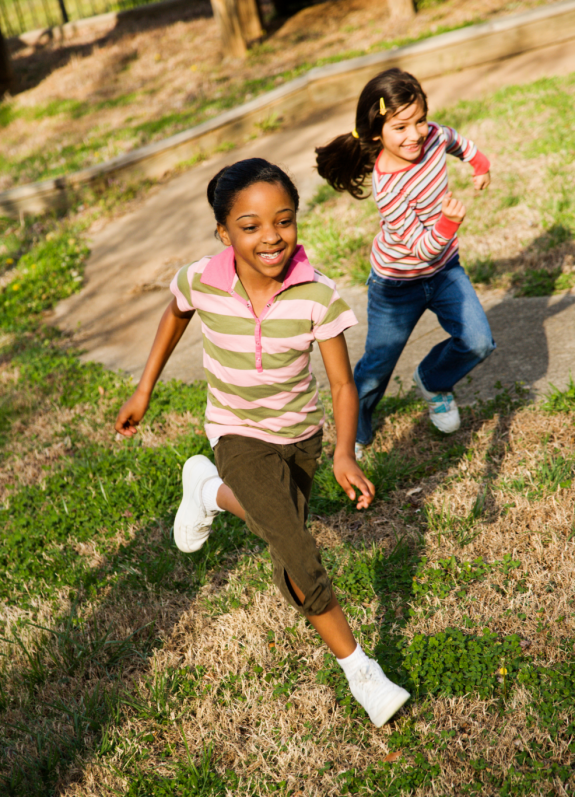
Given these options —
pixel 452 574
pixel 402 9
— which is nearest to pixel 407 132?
pixel 452 574

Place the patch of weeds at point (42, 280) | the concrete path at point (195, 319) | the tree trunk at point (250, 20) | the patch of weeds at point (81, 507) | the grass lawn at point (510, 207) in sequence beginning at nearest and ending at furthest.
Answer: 1. the patch of weeds at point (81, 507)
2. the concrete path at point (195, 319)
3. the grass lawn at point (510, 207)
4. the patch of weeds at point (42, 280)
5. the tree trunk at point (250, 20)

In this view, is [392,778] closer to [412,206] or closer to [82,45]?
[412,206]

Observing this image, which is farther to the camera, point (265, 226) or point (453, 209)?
point (453, 209)

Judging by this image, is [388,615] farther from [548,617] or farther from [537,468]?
[537,468]

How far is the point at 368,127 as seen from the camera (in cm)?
332

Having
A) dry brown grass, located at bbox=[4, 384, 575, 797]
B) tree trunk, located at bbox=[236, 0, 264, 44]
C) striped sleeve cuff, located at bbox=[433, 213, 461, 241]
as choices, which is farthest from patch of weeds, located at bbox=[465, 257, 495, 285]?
tree trunk, located at bbox=[236, 0, 264, 44]

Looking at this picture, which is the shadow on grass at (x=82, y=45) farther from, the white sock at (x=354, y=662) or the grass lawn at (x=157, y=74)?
the white sock at (x=354, y=662)

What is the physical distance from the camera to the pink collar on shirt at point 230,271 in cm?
242

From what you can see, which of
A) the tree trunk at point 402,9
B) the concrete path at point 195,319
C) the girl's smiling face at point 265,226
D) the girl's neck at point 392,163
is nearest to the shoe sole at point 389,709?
the girl's smiling face at point 265,226

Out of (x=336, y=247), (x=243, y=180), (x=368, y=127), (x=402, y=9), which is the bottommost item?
(x=336, y=247)

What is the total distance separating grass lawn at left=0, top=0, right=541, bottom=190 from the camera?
10.6 m

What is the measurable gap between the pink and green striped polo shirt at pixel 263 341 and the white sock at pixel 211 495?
0.39 m

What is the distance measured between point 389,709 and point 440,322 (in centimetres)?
195

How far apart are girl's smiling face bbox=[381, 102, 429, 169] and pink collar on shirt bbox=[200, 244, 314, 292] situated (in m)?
1.06
